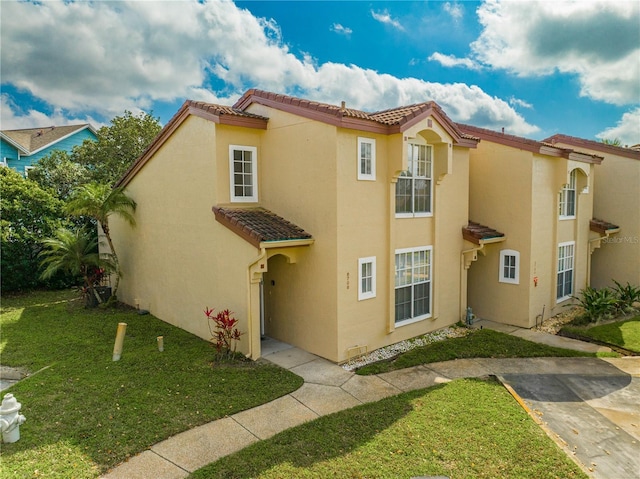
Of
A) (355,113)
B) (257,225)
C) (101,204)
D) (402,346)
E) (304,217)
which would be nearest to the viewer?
(355,113)

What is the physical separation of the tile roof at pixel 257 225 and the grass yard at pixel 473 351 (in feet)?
12.6

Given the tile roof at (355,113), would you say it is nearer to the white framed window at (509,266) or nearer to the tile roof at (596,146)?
the white framed window at (509,266)

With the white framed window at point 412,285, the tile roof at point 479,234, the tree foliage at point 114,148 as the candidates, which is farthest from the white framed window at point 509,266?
the tree foliage at point 114,148

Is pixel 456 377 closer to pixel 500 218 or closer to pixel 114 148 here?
pixel 500 218

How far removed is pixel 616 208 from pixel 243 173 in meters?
16.9

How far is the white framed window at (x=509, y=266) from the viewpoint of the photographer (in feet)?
46.3

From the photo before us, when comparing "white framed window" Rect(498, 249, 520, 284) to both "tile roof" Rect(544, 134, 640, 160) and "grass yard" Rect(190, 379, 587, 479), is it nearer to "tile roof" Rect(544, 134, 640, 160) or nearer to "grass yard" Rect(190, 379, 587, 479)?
"grass yard" Rect(190, 379, 587, 479)

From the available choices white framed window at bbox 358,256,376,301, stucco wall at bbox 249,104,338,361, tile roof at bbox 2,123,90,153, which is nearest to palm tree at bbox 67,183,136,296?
stucco wall at bbox 249,104,338,361

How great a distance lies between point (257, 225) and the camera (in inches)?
410

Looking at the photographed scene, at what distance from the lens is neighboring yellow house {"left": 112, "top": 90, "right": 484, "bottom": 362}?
10234mm

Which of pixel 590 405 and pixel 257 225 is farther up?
pixel 257 225

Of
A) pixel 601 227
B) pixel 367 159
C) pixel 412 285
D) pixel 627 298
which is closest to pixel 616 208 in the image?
pixel 601 227

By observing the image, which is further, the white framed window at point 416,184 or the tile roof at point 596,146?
the tile roof at point 596,146

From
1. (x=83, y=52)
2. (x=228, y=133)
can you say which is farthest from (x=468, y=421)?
(x=83, y=52)
